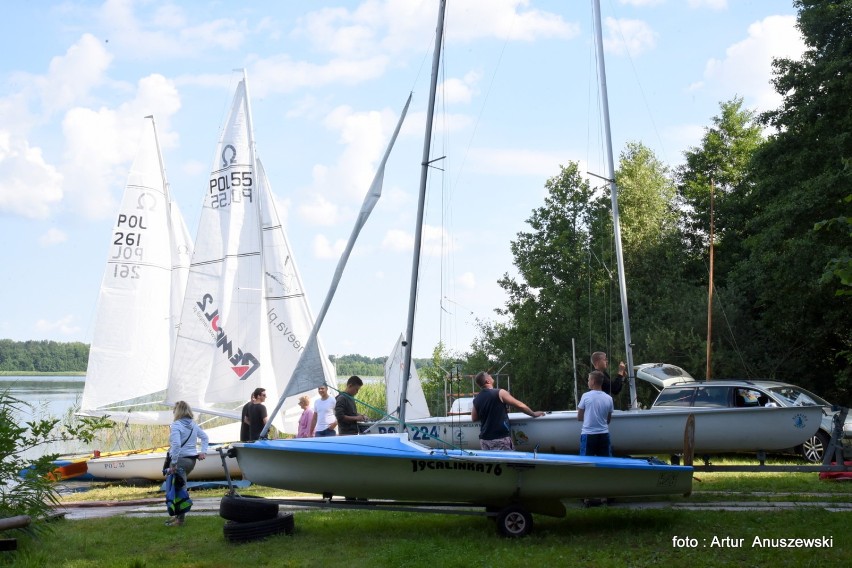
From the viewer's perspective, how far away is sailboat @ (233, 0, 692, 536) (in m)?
9.17

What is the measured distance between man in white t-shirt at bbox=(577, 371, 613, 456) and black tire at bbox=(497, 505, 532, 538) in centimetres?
175

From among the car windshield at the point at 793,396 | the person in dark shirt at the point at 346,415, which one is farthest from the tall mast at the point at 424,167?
the car windshield at the point at 793,396

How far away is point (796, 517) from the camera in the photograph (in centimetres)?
925

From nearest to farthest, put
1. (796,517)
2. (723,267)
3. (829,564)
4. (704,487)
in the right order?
1. (829,564)
2. (796,517)
3. (704,487)
4. (723,267)

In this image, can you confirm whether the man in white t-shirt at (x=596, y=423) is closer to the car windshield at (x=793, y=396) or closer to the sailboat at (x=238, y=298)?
the car windshield at (x=793, y=396)

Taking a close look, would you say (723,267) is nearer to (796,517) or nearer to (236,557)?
(796,517)

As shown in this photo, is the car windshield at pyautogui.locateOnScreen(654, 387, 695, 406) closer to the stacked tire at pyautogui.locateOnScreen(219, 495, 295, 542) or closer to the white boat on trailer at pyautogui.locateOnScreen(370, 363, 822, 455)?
the white boat on trailer at pyautogui.locateOnScreen(370, 363, 822, 455)

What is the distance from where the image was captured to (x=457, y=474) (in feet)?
30.5

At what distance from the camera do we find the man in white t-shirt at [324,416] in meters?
14.3

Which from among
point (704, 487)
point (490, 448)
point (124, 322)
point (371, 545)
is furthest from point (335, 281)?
point (124, 322)

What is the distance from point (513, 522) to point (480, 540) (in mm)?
424

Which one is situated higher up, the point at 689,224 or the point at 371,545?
the point at 689,224

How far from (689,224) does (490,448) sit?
34.3 m

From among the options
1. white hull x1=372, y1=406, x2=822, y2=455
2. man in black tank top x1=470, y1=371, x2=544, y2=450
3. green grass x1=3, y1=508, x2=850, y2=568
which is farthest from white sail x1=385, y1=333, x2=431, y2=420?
green grass x1=3, y1=508, x2=850, y2=568
